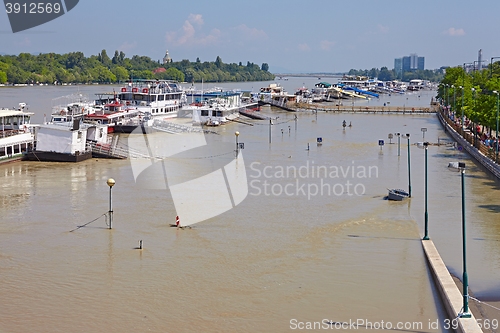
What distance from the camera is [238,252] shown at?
1522 cm

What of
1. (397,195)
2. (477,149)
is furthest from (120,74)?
(397,195)

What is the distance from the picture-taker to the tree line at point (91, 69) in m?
115

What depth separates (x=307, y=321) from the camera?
11.5m

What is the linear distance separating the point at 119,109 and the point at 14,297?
1321 inches

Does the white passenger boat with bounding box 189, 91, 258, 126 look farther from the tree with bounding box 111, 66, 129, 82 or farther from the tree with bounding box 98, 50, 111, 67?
the tree with bounding box 98, 50, 111, 67

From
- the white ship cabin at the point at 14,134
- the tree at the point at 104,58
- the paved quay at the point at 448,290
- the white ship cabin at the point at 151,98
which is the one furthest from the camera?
the tree at the point at 104,58

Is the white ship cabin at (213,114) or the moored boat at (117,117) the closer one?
the moored boat at (117,117)

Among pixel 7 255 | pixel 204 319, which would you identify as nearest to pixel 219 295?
pixel 204 319

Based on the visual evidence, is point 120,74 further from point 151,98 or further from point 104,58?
point 151,98

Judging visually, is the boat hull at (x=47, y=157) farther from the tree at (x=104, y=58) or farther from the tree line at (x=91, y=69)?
the tree at (x=104, y=58)

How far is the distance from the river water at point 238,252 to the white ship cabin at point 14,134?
1.12 meters

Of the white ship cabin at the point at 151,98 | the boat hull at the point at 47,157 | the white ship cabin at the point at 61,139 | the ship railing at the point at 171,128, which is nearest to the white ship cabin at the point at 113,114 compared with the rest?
the white ship cabin at the point at 151,98

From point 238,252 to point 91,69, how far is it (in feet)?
400

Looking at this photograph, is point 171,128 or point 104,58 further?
point 104,58
